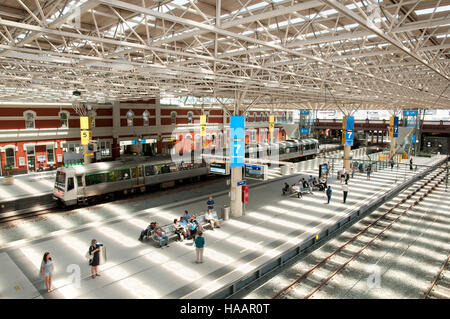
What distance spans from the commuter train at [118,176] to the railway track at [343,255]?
545 inches

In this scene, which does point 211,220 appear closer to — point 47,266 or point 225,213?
point 225,213

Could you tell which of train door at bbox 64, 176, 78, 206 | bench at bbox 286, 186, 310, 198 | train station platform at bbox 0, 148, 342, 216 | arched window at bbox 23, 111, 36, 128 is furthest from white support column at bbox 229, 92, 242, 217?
arched window at bbox 23, 111, 36, 128

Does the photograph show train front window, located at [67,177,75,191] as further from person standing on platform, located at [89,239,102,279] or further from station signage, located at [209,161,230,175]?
person standing on platform, located at [89,239,102,279]

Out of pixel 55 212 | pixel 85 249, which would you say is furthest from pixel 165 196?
pixel 85 249

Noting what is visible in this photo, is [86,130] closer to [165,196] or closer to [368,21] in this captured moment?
[165,196]

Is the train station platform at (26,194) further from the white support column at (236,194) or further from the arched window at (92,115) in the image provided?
the white support column at (236,194)

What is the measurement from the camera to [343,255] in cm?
1260

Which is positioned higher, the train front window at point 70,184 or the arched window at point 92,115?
the arched window at point 92,115

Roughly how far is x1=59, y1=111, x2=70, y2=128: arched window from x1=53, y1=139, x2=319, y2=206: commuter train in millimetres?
14219

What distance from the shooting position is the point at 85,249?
1203 centimetres

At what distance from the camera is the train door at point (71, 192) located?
1778 cm

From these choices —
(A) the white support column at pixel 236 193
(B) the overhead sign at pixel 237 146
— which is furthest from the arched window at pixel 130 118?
(B) the overhead sign at pixel 237 146

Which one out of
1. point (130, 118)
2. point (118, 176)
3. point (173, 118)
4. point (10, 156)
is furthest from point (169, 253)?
point (173, 118)
